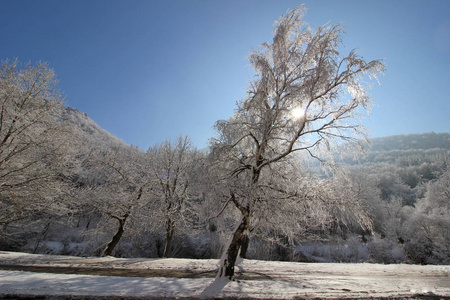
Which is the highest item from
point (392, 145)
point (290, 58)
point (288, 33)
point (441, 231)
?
Answer: point (392, 145)

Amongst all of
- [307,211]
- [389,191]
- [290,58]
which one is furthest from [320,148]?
[389,191]

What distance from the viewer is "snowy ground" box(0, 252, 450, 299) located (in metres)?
3.30

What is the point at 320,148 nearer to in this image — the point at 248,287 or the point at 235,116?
the point at 235,116

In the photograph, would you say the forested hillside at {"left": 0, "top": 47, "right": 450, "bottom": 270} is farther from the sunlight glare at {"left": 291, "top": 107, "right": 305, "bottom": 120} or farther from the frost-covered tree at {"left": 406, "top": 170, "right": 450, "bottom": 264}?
the frost-covered tree at {"left": 406, "top": 170, "right": 450, "bottom": 264}

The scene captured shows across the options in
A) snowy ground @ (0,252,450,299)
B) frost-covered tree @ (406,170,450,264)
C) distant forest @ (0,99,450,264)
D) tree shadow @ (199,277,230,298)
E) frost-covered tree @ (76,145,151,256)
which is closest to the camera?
snowy ground @ (0,252,450,299)

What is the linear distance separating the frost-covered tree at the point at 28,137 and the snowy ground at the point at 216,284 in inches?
102

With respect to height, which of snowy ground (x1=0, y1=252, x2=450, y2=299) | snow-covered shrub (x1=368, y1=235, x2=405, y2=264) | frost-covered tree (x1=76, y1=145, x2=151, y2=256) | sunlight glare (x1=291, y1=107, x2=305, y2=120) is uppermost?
sunlight glare (x1=291, y1=107, x2=305, y2=120)

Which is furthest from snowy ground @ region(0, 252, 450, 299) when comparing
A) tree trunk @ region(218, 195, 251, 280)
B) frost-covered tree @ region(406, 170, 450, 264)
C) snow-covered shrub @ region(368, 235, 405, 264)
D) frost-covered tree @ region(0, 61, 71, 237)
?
snow-covered shrub @ region(368, 235, 405, 264)

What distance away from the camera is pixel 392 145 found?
365 feet

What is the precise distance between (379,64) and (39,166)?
1242 centimetres

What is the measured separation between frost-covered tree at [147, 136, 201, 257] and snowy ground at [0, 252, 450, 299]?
20.5 ft

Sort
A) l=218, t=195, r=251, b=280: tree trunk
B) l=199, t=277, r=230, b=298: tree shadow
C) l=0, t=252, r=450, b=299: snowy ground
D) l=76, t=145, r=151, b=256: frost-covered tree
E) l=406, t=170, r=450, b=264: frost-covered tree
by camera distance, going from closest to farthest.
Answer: l=0, t=252, r=450, b=299: snowy ground
l=199, t=277, r=230, b=298: tree shadow
l=218, t=195, r=251, b=280: tree trunk
l=76, t=145, r=151, b=256: frost-covered tree
l=406, t=170, r=450, b=264: frost-covered tree

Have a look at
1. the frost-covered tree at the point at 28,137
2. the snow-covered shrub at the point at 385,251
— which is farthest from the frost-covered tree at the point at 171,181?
the snow-covered shrub at the point at 385,251

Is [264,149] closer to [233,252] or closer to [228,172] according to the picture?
[228,172]
